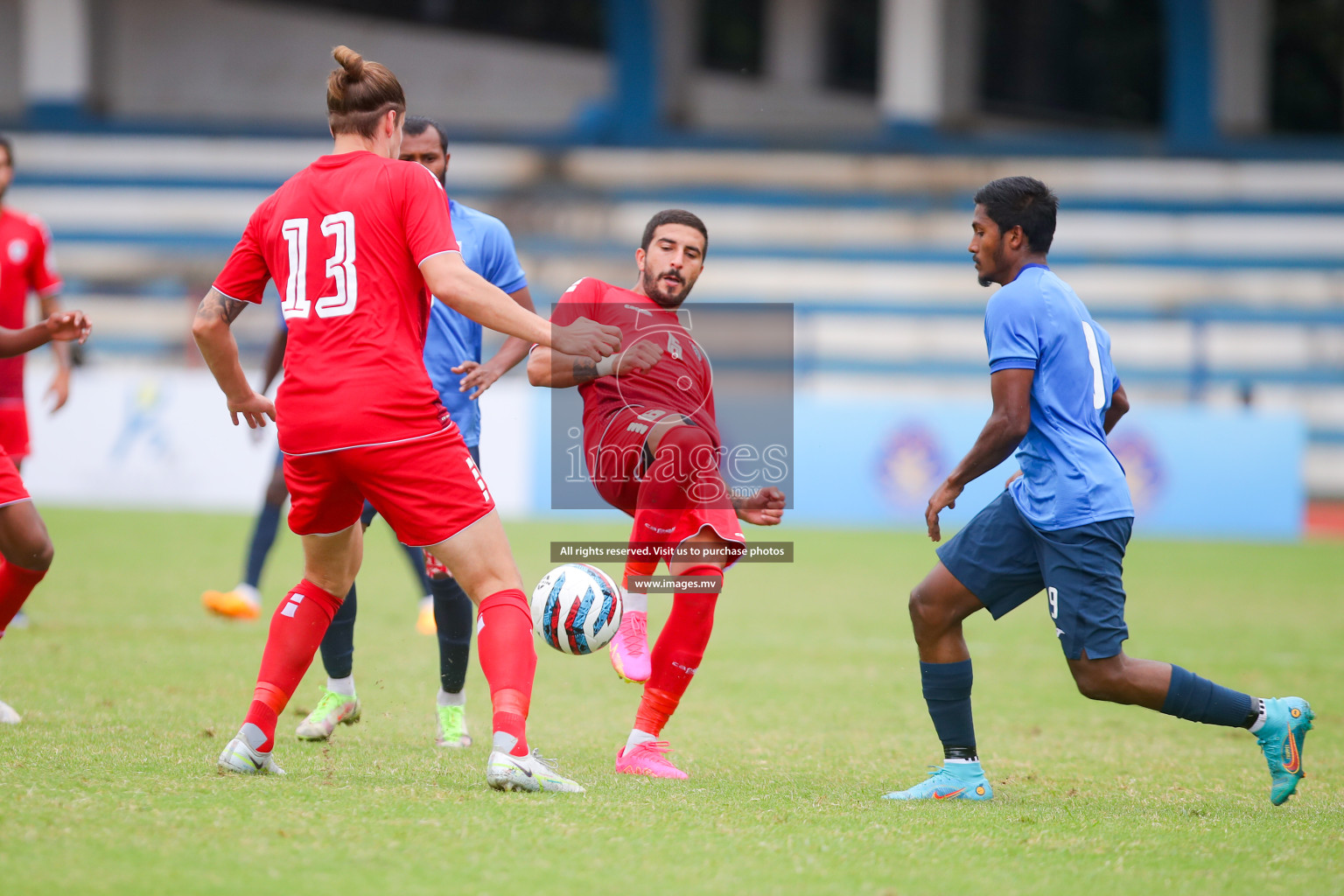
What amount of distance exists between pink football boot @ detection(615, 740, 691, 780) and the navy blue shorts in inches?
47.2

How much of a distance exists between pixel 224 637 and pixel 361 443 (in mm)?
4109

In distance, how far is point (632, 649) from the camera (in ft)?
15.9

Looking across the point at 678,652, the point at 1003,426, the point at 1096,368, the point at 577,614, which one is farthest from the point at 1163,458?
the point at 577,614

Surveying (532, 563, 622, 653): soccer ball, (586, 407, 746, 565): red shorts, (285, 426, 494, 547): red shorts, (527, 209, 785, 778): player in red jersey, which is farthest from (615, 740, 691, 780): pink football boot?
(285, 426, 494, 547): red shorts

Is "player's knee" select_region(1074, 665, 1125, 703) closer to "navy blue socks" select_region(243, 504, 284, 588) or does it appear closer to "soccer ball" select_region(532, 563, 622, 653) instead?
"soccer ball" select_region(532, 563, 622, 653)

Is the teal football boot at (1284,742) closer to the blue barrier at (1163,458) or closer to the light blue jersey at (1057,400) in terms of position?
the light blue jersey at (1057,400)

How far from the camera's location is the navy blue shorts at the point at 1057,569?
4.11m

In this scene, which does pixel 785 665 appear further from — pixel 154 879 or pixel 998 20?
pixel 998 20

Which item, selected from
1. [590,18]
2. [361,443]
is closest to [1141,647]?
[361,443]

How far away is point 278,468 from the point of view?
22.4 feet

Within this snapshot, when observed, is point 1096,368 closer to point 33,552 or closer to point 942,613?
point 942,613

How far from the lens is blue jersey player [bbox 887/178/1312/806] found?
413 centimetres

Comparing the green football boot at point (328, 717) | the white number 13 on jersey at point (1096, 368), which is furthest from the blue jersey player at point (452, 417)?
the white number 13 on jersey at point (1096, 368)

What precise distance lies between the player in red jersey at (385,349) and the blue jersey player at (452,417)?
1.07 metres
